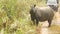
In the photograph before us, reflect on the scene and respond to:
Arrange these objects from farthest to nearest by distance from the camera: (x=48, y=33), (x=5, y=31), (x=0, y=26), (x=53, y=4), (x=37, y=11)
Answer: (x=53, y=4), (x=37, y=11), (x=48, y=33), (x=0, y=26), (x=5, y=31)

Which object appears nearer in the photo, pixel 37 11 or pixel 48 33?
pixel 48 33

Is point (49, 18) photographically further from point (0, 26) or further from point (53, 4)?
point (53, 4)

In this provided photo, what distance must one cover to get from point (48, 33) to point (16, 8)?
63.7 inches

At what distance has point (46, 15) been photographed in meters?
10.5

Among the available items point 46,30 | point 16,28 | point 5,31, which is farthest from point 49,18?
point 5,31

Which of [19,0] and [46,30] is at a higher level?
[19,0]

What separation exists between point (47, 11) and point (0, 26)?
134 inches

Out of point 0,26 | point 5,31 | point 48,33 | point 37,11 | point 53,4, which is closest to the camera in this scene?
point 5,31

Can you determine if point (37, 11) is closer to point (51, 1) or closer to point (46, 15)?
point (46, 15)

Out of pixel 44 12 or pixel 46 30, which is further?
pixel 44 12

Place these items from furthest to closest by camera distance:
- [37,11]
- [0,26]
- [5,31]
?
[37,11]
[0,26]
[5,31]

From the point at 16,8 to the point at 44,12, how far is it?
4.95 feet

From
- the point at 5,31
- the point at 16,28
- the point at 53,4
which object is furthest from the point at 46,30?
the point at 53,4

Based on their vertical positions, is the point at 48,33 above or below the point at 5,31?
below
